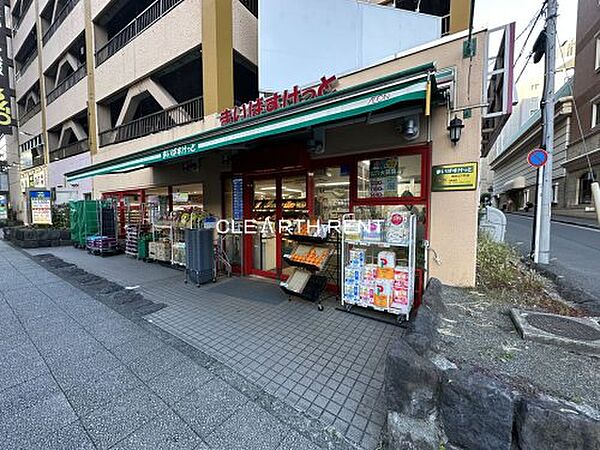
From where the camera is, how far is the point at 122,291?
5.52m

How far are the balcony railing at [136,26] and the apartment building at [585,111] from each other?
22.4m

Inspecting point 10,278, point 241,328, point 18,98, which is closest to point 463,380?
point 241,328

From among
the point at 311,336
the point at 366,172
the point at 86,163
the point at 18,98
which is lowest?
the point at 311,336

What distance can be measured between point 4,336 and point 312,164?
5.48 metres

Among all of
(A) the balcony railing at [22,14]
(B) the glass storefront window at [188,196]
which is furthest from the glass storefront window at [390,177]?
(A) the balcony railing at [22,14]

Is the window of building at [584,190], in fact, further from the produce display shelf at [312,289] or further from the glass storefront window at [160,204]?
the glass storefront window at [160,204]

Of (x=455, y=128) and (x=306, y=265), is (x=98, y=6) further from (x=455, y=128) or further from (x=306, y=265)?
(x=455, y=128)

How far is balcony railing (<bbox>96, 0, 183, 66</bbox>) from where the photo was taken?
28.2 feet

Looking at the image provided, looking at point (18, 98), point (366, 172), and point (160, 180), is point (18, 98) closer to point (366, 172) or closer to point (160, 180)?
point (160, 180)

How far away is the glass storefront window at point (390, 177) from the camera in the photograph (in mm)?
4430

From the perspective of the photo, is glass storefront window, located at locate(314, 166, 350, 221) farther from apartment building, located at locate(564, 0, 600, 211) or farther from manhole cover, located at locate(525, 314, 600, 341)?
apartment building, located at locate(564, 0, 600, 211)

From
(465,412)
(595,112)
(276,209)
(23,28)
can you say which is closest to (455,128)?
(465,412)

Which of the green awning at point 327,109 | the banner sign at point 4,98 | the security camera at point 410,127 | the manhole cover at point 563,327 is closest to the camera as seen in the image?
the manhole cover at point 563,327

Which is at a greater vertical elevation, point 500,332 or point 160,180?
point 160,180
